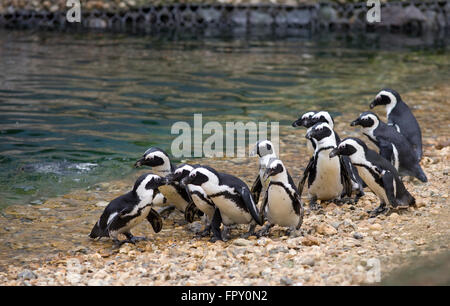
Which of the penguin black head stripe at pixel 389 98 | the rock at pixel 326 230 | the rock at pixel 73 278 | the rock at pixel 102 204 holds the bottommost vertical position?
the rock at pixel 102 204

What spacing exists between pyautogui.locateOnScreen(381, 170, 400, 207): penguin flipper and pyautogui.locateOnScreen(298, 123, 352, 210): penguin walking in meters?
0.58

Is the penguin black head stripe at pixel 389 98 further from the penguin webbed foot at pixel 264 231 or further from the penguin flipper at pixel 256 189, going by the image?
the penguin webbed foot at pixel 264 231

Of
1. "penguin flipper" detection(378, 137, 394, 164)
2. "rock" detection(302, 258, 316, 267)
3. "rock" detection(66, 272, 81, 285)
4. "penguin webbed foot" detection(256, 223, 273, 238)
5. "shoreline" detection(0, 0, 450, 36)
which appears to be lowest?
"rock" detection(66, 272, 81, 285)

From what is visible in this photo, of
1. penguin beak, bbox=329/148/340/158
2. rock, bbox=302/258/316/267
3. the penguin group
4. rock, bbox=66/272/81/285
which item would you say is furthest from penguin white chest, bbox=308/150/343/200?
rock, bbox=66/272/81/285

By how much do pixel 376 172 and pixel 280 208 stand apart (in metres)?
0.98

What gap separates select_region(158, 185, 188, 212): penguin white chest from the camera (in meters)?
6.35

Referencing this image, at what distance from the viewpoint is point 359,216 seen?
20.0 feet

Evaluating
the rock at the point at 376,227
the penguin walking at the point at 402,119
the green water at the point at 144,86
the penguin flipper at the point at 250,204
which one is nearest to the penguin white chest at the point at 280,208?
the penguin flipper at the point at 250,204

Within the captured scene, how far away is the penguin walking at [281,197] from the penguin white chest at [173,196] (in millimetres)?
1027

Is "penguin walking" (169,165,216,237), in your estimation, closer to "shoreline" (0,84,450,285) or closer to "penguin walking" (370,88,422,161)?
"shoreline" (0,84,450,285)

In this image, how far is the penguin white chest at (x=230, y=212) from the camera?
223 inches

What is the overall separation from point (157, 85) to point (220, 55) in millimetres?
4221

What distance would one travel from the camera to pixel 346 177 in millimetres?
6512

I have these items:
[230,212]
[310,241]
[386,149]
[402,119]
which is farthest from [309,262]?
[402,119]
